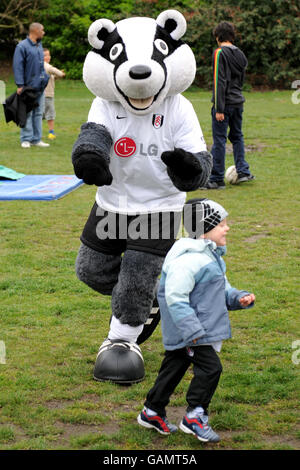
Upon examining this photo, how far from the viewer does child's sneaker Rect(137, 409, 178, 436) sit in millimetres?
3730

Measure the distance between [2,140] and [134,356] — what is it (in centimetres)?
1069

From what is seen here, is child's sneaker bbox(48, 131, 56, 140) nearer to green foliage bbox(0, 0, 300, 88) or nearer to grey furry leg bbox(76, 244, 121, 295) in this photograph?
grey furry leg bbox(76, 244, 121, 295)

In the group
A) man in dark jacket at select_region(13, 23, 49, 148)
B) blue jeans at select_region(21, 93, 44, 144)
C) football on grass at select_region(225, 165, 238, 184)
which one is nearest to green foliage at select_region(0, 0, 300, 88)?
blue jeans at select_region(21, 93, 44, 144)

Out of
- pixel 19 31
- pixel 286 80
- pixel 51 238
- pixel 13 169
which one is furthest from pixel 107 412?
pixel 19 31

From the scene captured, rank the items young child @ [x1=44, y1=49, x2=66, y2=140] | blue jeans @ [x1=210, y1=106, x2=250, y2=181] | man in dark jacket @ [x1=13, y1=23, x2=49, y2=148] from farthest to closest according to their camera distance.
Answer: young child @ [x1=44, y1=49, x2=66, y2=140]
man in dark jacket @ [x1=13, y1=23, x2=49, y2=148]
blue jeans @ [x1=210, y1=106, x2=250, y2=181]

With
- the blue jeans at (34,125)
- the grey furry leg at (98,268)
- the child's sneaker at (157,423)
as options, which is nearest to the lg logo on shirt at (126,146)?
the grey furry leg at (98,268)

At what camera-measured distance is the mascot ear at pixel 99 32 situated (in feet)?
14.3

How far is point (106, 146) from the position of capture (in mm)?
4238

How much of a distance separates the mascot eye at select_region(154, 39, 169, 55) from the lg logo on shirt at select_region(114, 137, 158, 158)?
1.79 feet

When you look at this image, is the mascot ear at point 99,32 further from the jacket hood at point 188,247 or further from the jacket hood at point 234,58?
the jacket hood at point 234,58

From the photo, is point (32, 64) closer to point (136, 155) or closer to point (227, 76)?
point (227, 76)

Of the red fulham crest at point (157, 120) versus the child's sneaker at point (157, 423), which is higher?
the red fulham crest at point (157, 120)

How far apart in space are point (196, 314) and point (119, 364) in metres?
0.96
